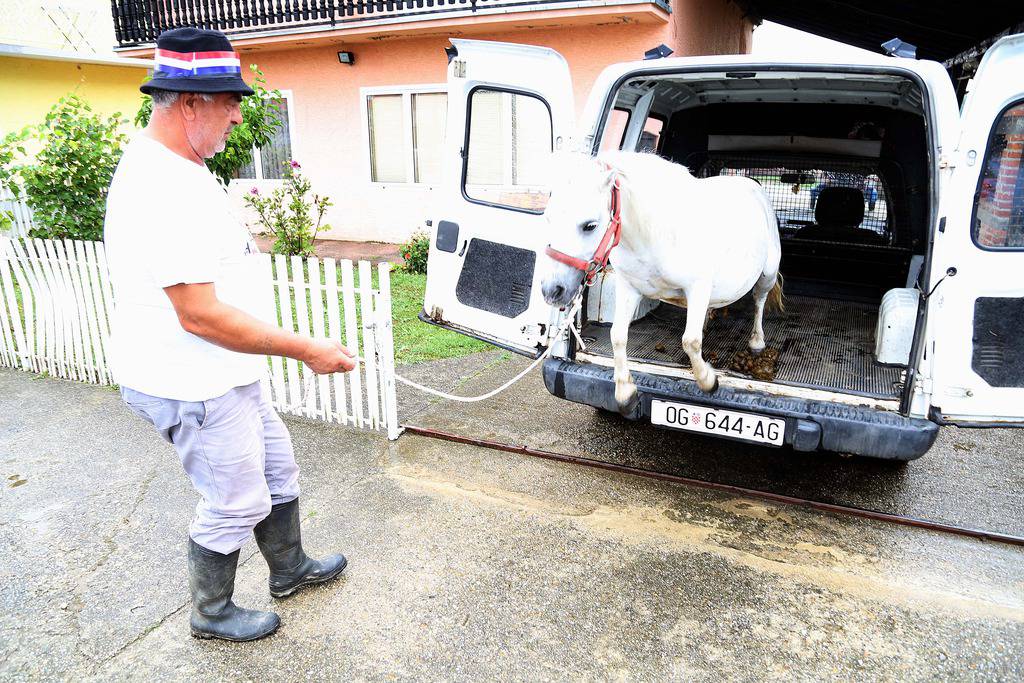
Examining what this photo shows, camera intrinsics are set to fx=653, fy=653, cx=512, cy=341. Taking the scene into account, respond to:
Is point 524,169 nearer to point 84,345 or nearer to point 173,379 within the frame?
point 84,345

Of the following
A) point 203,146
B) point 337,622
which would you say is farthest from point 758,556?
point 203,146

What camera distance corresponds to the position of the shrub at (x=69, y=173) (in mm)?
6531

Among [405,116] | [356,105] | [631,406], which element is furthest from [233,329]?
[356,105]

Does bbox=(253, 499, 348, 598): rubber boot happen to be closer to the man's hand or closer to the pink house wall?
the man's hand

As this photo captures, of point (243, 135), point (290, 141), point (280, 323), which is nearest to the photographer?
point (280, 323)

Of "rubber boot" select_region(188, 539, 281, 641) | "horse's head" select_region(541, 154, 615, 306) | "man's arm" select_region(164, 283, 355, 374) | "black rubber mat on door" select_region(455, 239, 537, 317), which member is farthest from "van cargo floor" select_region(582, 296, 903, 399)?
"rubber boot" select_region(188, 539, 281, 641)

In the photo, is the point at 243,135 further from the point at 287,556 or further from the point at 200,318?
the point at 200,318

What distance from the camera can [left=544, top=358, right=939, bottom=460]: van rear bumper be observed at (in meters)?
3.14

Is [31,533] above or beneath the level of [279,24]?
beneath

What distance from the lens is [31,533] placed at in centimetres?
345

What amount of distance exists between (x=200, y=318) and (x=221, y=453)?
56 centimetres

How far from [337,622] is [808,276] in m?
5.29

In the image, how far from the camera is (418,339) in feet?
22.5

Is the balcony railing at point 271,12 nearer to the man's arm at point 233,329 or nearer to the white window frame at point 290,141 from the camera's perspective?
the white window frame at point 290,141
